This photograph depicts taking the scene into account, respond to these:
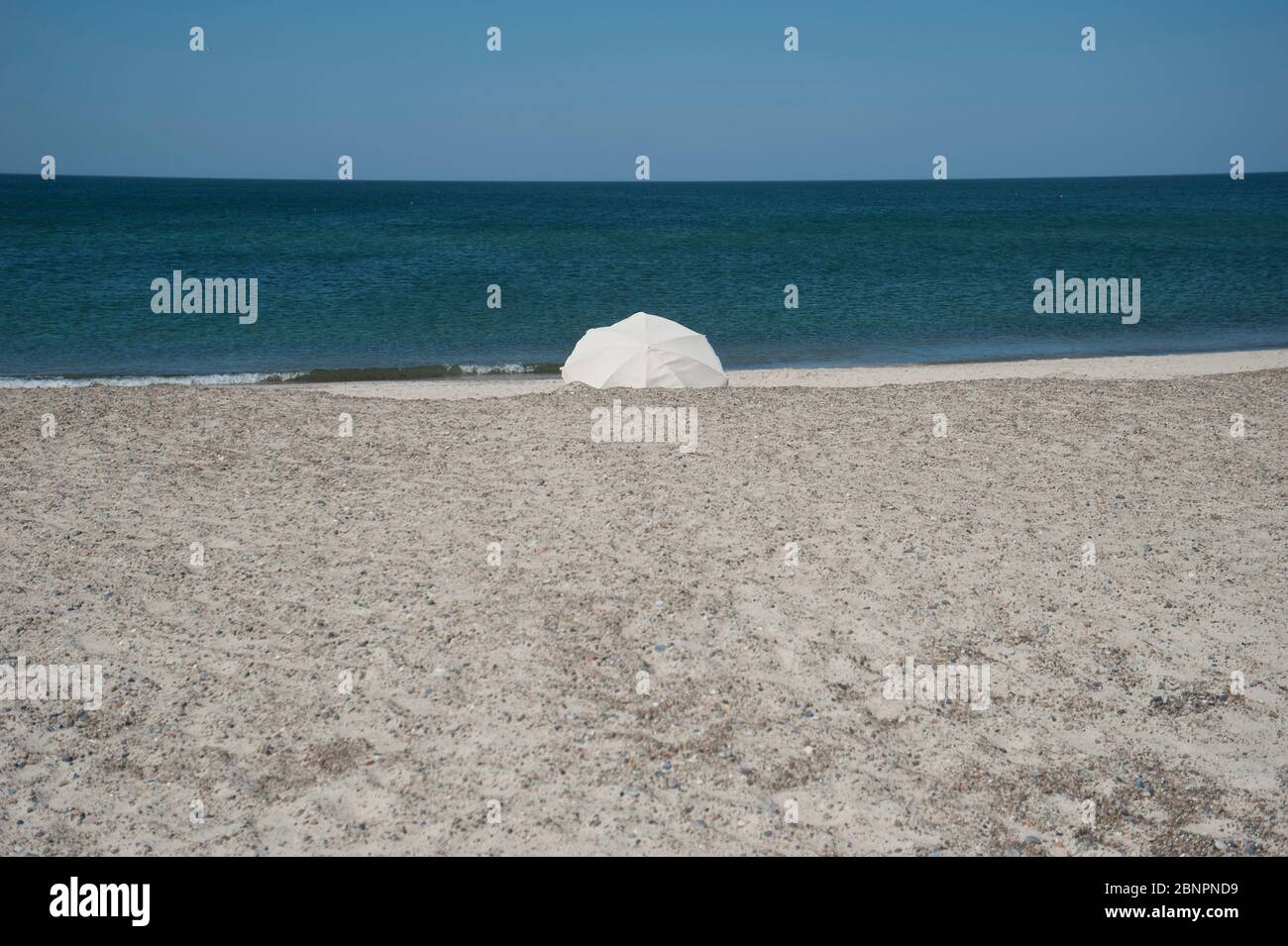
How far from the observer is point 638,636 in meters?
6.53

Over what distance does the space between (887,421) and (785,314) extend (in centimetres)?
1672

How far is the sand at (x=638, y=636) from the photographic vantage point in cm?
490

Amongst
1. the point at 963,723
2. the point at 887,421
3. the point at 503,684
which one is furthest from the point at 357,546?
the point at 887,421

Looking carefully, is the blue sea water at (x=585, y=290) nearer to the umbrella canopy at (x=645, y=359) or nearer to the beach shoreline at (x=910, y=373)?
the beach shoreline at (x=910, y=373)

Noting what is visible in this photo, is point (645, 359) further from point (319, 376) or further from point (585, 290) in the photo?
point (585, 290)

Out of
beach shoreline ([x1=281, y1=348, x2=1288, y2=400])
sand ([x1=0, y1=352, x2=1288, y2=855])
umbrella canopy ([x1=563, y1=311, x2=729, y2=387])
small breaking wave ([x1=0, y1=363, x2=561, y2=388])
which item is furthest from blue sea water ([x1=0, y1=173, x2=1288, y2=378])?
sand ([x1=0, y1=352, x2=1288, y2=855])

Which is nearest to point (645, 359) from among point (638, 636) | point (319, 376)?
point (638, 636)

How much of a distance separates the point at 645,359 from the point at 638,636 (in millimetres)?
7397

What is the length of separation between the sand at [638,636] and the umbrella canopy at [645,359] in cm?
236

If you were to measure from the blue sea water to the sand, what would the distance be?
1096 cm

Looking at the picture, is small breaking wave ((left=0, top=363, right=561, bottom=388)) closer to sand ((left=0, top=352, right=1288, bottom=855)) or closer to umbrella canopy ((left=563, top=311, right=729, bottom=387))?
umbrella canopy ((left=563, top=311, right=729, bottom=387))

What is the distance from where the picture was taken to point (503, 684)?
597cm

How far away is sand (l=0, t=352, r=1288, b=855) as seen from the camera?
490cm

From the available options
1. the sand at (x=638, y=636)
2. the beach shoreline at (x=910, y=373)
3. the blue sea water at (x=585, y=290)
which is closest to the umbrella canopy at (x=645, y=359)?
the sand at (x=638, y=636)
